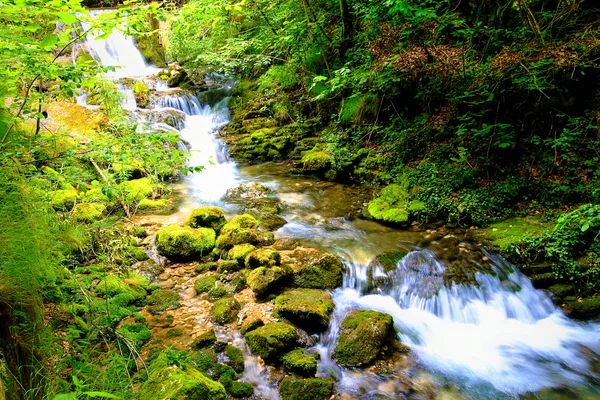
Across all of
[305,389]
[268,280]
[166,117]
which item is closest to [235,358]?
[305,389]

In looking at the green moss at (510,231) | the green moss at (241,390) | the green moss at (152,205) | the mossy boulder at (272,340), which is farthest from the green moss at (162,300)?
the green moss at (510,231)

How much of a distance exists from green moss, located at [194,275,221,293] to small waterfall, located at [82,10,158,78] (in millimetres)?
15443

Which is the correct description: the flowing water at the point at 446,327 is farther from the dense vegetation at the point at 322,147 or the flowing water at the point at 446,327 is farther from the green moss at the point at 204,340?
the dense vegetation at the point at 322,147

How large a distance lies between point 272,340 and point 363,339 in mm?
1106

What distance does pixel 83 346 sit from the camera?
3090mm

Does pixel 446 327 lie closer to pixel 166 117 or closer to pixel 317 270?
pixel 317 270

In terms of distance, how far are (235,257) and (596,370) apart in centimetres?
504

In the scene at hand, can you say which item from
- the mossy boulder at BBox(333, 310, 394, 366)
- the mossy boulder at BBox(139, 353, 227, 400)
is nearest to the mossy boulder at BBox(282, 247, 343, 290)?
the mossy boulder at BBox(333, 310, 394, 366)

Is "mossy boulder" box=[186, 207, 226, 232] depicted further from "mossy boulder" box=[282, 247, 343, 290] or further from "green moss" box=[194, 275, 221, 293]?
"mossy boulder" box=[282, 247, 343, 290]

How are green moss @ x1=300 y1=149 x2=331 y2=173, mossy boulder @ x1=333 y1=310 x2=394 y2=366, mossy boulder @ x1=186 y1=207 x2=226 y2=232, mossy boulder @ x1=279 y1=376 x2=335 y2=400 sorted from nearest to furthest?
1. mossy boulder @ x1=279 y1=376 x2=335 y2=400
2. mossy boulder @ x1=333 y1=310 x2=394 y2=366
3. mossy boulder @ x1=186 y1=207 x2=226 y2=232
4. green moss @ x1=300 y1=149 x2=331 y2=173

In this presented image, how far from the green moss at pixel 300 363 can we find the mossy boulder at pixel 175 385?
0.87 meters

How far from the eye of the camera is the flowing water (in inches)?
150

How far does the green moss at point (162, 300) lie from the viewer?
4.66 metres

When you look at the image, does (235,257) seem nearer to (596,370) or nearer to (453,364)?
(453,364)
